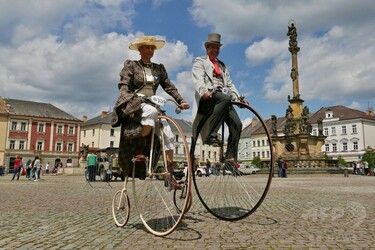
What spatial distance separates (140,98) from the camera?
4871 millimetres

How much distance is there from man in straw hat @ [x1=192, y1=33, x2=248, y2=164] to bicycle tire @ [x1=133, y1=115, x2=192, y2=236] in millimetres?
714

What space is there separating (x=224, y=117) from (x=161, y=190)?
147cm

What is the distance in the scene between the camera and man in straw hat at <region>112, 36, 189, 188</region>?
4.82 m

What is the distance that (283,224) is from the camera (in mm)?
5266

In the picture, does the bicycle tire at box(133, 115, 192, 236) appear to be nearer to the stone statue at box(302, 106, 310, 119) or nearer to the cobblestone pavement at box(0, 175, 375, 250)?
the cobblestone pavement at box(0, 175, 375, 250)

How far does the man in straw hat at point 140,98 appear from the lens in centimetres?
482

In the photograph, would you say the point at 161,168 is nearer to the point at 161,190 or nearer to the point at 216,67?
the point at 161,190

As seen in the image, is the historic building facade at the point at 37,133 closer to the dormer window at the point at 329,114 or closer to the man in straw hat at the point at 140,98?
the dormer window at the point at 329,114

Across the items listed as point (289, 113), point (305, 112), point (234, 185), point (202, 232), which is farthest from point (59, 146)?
point (202, 232)

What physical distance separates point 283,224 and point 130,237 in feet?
7.57

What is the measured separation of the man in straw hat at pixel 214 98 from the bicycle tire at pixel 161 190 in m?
0.71

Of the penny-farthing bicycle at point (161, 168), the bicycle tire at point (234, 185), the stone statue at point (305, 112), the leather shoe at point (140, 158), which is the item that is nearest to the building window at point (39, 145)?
the stone statue at point (305, 112)

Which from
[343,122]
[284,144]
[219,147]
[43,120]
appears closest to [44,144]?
[43,120]
